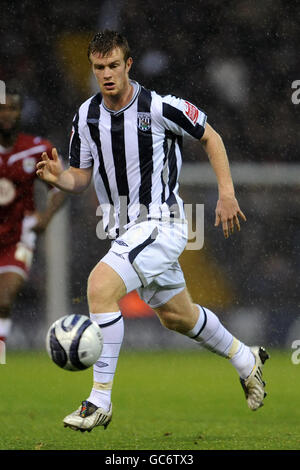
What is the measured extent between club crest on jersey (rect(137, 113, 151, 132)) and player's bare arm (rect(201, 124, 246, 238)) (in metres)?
0.30

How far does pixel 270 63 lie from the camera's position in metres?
11.0

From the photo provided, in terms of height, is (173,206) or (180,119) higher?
(180,119)

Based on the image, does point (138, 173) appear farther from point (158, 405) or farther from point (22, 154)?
point (22, 154)

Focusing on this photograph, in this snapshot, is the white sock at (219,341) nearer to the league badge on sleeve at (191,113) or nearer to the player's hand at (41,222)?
the league badge on sleeve at (191,113)

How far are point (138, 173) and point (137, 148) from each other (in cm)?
13

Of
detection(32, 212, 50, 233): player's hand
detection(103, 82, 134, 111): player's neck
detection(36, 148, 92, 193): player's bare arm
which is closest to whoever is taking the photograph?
detection(36, 148, 92, 193): player's bare arm

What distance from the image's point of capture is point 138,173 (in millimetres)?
4633

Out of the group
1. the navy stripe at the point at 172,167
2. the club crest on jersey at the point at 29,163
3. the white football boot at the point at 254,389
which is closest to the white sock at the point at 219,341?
the white football boot at the point at 254,389

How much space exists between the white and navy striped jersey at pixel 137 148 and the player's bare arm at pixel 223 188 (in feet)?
0.25

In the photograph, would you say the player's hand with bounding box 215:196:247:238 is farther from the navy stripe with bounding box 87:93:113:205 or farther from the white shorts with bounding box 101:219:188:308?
the navy stripe with bounding box 87:93:113:205

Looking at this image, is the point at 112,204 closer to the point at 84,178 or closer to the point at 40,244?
the point at 84,178

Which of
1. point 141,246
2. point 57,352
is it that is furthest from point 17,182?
point 57,352

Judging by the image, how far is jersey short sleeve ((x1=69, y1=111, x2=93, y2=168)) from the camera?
15.5ft

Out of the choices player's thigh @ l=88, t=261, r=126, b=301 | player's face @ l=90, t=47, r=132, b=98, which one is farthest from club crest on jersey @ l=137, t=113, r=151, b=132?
player's thigh @ l=88, t=261, r=126, b=301
